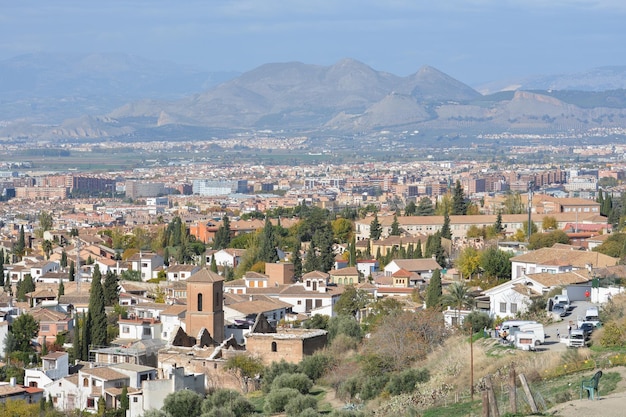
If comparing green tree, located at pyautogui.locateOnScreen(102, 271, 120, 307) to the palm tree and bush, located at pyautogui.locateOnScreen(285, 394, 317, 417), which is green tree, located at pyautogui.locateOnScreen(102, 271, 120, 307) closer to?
the palm tree

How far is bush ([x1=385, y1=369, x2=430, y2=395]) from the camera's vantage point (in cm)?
2094

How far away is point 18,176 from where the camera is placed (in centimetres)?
16562

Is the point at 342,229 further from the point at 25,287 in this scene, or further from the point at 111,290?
the point at 111,290

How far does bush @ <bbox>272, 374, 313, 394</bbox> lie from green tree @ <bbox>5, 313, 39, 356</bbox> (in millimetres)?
10587

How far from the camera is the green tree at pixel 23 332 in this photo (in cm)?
3269

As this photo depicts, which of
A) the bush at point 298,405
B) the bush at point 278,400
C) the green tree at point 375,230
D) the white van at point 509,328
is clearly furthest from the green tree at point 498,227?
the bush at point 298,405

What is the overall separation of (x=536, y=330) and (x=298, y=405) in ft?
12.3

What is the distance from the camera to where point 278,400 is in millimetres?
22297

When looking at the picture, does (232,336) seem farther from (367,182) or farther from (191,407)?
(367,182)

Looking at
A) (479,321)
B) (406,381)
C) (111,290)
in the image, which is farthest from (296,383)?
(111,290)

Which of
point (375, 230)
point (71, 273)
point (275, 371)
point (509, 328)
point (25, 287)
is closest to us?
point (509, 328)

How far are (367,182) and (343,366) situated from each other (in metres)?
119

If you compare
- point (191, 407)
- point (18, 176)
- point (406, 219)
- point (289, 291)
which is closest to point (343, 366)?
point (191, 407)

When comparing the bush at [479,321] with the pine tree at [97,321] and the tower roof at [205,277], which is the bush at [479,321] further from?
the pine tree at [97,321]
